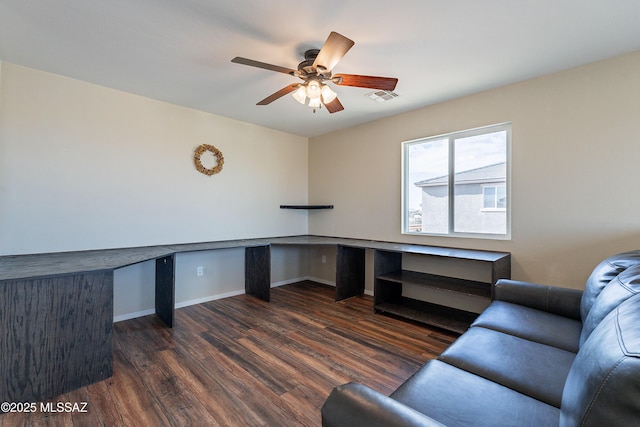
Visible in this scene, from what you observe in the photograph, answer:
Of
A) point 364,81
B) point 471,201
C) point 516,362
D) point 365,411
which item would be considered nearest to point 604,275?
point 516,362

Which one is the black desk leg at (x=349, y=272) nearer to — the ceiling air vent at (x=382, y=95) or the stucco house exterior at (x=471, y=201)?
the stucco house exterior at (x=471, y=201)

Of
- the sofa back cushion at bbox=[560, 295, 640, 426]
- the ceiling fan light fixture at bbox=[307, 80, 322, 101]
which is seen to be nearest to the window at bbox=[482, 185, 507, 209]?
the ceiling fan light fixture at bbox=[307, 80, 322, 101]

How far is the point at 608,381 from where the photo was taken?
0.66 meters

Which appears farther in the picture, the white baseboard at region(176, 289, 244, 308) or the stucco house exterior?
the white baseboard at region(176, 289, 244, 308)

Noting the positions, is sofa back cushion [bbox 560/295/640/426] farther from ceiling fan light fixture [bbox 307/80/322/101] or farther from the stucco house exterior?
the stucco house exterior

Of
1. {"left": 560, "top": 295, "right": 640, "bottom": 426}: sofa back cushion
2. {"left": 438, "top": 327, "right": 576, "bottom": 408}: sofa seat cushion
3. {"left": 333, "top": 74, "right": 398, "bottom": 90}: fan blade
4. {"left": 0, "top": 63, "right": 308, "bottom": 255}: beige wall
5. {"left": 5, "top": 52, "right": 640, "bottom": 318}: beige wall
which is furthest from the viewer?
{"left": 0, "top": 63, "right": 308, "bottom": 255}: beige wall

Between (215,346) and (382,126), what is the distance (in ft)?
10.8

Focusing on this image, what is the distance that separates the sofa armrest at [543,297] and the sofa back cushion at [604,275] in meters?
0.17

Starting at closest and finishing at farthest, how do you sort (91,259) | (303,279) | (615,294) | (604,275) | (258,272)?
(615,294)
(604,275)
(91,259)
(258,272)
(303,279)

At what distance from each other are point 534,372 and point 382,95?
271 cm

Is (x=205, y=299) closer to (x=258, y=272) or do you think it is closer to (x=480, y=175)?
(x=258, y=272)

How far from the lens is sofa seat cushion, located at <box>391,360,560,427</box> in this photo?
103 cm

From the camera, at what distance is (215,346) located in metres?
2.54

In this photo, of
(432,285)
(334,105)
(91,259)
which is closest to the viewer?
(91,259)
